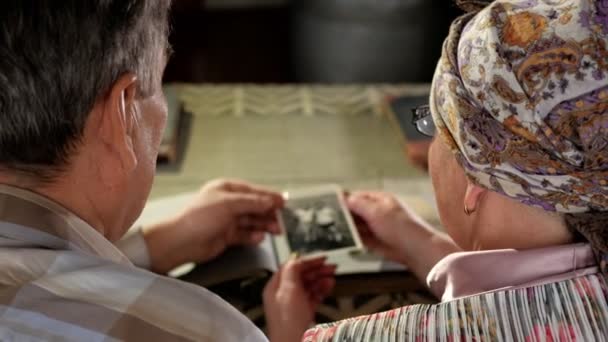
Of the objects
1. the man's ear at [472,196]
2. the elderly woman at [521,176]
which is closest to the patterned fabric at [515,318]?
the elderly woman at [521,176]

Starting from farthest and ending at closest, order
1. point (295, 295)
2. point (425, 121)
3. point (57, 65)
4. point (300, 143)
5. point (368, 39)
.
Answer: point (368, 39) → point (300, 143) → point (295, 295) → point (425, 121) → point (57, 65)

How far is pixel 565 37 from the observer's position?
68 centimetres

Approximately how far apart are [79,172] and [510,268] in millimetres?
433

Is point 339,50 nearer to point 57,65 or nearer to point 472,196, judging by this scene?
point 472,196

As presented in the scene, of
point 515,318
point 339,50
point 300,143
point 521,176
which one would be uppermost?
point 521,176

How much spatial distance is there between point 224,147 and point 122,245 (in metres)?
0.40

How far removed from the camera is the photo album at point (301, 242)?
1.16 m

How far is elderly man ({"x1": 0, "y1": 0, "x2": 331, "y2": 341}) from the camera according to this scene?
64 cm

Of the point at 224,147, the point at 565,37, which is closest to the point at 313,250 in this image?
the point at 224,147

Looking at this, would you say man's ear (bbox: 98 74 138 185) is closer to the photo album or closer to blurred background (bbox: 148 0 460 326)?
blurred background (bbox: 148 0 460 326)

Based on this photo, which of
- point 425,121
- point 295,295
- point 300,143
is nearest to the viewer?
point 425,121

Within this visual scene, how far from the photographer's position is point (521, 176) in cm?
74

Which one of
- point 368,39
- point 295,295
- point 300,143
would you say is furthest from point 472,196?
point 368,39

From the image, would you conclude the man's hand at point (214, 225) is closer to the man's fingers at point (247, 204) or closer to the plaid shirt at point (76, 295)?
the man's fingers at point (247, 204)
